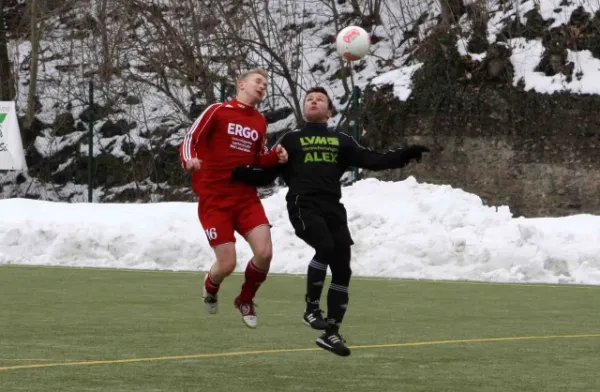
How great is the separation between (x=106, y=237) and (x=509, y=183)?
8062 millimetres

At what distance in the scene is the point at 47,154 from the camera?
32.3m

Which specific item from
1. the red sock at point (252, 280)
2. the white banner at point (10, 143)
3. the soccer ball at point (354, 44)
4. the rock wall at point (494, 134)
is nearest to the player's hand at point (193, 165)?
the red sock at point (252, 280)

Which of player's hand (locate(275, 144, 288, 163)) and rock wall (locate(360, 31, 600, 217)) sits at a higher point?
player's hand (locate(275, 144, 288, 163))

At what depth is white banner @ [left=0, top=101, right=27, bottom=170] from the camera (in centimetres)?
2736

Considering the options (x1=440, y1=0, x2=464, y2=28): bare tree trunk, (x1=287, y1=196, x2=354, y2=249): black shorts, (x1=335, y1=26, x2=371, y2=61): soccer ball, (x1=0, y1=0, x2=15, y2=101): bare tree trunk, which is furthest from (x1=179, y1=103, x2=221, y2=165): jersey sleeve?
(x1=0, y1=0, x2=15, y2=101): bare tree trunk

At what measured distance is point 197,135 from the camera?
1067 centimetres

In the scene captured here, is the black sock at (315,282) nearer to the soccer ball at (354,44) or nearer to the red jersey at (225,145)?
the red jersey at (225,145)

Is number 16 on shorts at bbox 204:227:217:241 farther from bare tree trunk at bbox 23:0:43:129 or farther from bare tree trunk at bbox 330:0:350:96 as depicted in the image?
bare tree trunk at bbox 23:0:43:129

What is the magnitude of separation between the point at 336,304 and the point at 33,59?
917 inches

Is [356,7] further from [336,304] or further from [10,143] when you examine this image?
[336,304]

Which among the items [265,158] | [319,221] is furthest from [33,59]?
[319,221]

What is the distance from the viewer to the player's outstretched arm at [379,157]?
970cm

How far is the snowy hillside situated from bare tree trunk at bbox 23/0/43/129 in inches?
17.5

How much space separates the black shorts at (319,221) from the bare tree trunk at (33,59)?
22.8 m
